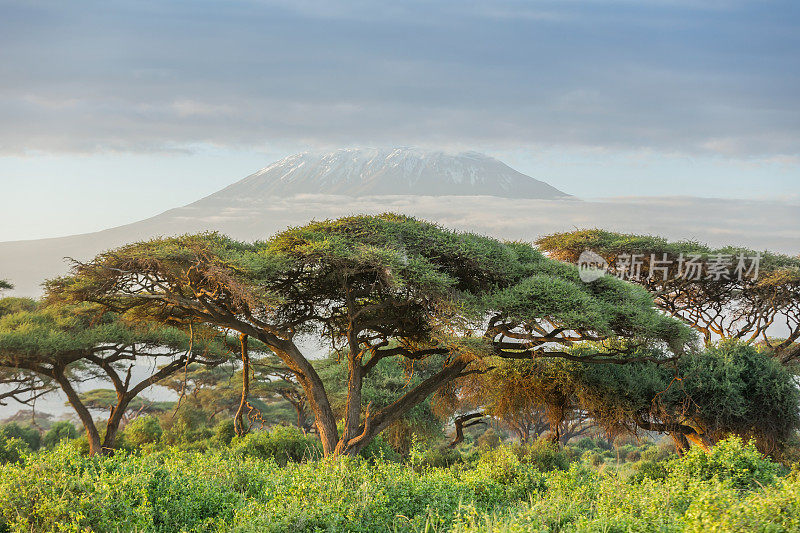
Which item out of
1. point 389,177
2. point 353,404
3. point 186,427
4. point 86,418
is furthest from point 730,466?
point 389,177

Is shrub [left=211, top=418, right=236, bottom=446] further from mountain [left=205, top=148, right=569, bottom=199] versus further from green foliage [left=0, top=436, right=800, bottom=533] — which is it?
mountain [left=205, top=148, right=569, bottom=199]

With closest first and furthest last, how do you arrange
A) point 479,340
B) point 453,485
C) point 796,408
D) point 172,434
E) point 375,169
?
point 453,485, point 479,340, point 796,408, point 172,434, point 375,169

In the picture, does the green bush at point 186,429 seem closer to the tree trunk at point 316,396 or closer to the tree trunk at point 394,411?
the tree trunk at point 316,396

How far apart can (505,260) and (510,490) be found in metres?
6.00

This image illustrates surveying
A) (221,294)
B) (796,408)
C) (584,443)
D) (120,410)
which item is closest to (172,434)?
(120,410)

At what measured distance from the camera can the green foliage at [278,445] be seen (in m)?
17.1

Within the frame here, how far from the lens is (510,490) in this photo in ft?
29.3

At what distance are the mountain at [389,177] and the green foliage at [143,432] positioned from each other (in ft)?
213

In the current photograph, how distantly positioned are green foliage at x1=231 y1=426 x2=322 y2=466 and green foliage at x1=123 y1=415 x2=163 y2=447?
626 centimetres

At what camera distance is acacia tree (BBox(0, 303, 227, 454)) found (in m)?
17.5

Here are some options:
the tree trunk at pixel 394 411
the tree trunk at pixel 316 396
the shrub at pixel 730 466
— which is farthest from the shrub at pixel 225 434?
the shrub at pixel 730 466

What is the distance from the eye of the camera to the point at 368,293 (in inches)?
539

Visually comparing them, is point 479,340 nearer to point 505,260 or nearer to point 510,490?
point 505,260

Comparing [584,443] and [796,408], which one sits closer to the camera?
[796,408]
